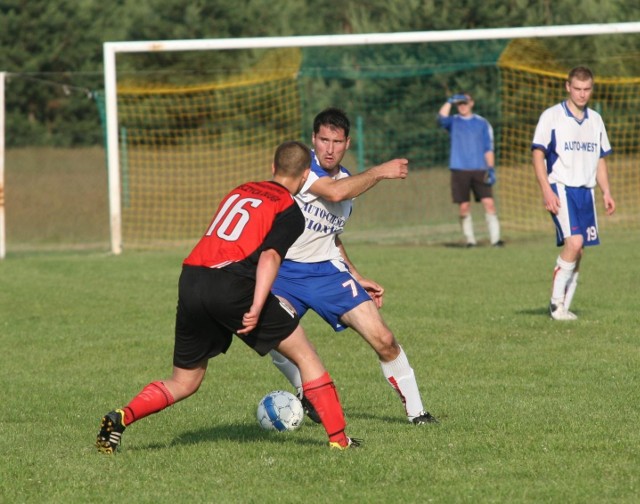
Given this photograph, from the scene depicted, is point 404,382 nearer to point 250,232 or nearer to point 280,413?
point 280,413

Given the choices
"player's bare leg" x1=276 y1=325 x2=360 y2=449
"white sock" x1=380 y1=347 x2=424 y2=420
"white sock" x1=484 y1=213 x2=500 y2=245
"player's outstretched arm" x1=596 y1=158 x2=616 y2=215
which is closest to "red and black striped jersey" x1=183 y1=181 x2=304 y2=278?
"player's bare leg" x1=276 y1=325 x2=360 y2=449

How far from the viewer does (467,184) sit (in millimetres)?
18484

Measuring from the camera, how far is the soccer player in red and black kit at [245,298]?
5.98m

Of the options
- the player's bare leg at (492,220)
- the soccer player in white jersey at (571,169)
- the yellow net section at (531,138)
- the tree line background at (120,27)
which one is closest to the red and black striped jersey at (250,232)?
the soccer player in white jersey at (571,169)

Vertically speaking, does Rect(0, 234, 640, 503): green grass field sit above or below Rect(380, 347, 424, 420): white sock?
below

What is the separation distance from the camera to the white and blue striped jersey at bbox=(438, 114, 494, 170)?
725 inches

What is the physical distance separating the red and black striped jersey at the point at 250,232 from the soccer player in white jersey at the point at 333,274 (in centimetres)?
72

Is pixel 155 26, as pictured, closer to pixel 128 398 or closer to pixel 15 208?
pixel 15 208

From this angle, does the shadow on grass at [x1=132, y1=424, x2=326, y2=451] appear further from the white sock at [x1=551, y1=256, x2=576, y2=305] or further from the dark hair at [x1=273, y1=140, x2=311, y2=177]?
the white sock at [x1=551, y1=256, x2=576, y2=305]

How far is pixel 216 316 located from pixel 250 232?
46cm

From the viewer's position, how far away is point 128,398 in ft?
27.3

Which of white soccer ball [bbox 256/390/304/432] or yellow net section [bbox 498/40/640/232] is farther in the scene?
yellow net section [bbox 498/40/640/232]

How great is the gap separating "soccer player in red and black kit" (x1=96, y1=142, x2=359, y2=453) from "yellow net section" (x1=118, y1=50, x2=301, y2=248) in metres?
14.5

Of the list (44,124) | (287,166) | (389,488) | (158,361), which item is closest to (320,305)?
(287,166)
